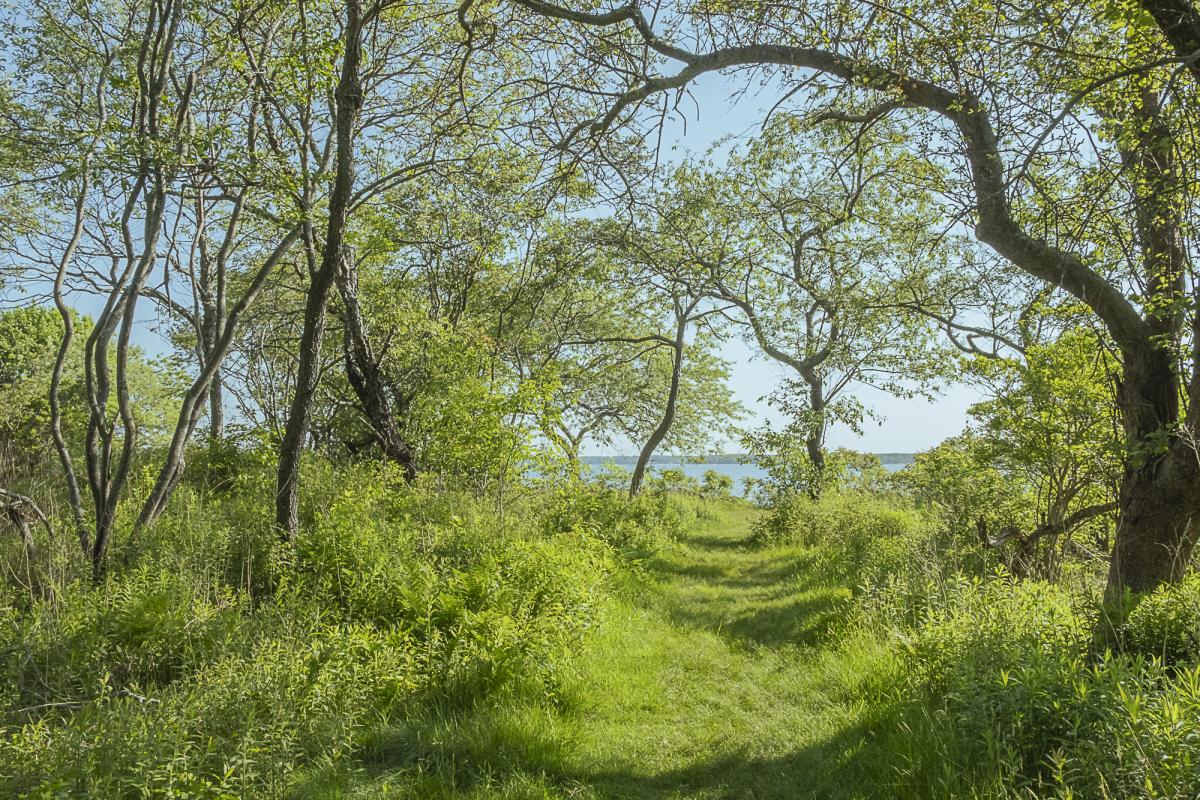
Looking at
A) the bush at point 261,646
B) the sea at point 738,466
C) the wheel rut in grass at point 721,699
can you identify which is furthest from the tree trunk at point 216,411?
the wheel rut in grass at point 721,699

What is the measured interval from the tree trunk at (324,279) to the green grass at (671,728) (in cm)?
328

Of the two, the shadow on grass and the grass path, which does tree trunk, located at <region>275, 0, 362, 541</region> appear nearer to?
the shadow on grass

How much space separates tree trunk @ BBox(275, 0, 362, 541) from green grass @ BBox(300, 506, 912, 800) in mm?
3275

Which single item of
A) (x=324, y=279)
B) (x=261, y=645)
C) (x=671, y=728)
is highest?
(x=324, y=279)

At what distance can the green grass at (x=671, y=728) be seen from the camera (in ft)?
12.3

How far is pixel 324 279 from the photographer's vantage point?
6375 millimetres

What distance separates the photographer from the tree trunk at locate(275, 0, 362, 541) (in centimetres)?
621

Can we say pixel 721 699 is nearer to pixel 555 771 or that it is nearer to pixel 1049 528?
pixel 555 771

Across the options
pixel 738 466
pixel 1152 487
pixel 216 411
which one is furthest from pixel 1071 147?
pixel 738 466

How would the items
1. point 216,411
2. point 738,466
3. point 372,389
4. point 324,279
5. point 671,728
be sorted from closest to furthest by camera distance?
1. point 671,728
2. point 324,279
3. point 372,389
4. point 216,411
5. point 738,466

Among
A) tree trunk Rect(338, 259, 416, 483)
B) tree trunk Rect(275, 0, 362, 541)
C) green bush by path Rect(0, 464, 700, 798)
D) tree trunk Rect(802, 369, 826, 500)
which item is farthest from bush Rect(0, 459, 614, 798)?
tree trunk Rect(802, 369, 826, 500)

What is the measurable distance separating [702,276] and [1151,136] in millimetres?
10966

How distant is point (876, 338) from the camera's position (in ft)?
51.4

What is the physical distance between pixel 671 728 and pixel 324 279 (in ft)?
17.8
